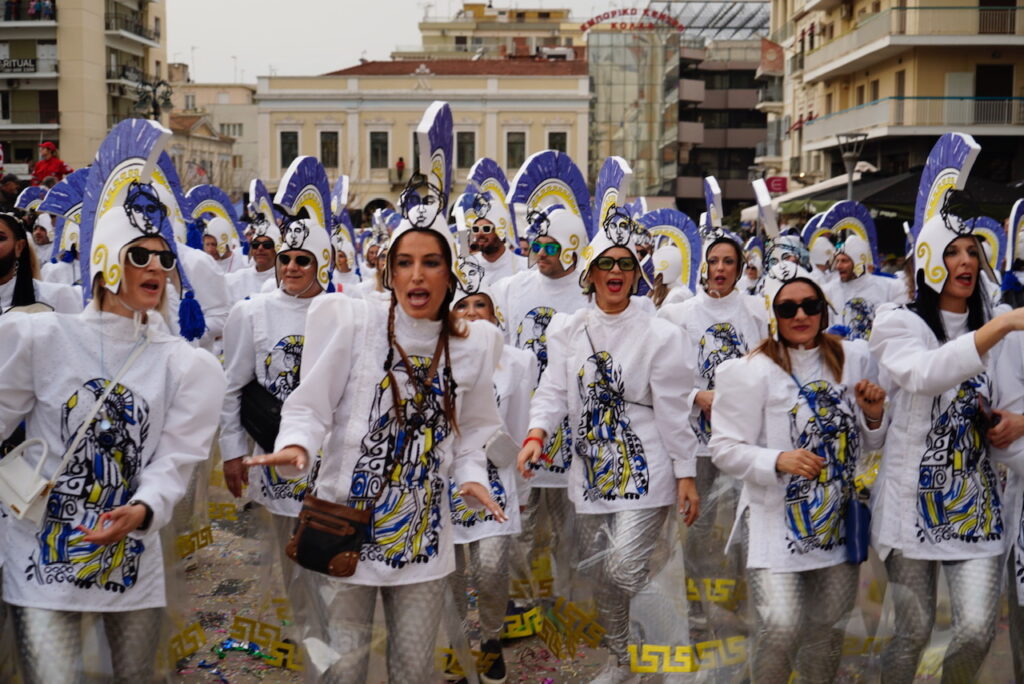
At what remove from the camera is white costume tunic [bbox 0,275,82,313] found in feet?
19.0

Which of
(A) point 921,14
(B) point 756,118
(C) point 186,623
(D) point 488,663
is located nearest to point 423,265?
(D) point 488,663

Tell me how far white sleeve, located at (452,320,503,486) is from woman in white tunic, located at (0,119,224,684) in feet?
2.72

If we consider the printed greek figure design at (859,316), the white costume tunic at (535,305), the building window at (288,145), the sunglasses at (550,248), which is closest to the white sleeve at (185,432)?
the white costume tunic at (535,305)

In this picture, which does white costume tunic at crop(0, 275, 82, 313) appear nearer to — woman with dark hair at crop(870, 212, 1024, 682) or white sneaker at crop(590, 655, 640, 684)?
white sneaker at crop(590, 655, 640, 684)

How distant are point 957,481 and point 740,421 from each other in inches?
33.6

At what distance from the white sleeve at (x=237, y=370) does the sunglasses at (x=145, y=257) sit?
2141 mm

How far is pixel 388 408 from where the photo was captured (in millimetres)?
4383

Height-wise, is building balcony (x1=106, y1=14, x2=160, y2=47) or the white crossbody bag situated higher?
building balcony (x1=106, y1=14, x2=160, y2=47)

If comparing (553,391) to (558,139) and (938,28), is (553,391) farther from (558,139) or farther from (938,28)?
(558,139)

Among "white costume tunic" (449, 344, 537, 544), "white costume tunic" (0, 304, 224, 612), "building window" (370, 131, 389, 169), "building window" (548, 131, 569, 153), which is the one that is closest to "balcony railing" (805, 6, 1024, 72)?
"building window" (548, 131, 569, 153)

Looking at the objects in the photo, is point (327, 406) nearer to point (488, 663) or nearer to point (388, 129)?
point (488, 663)

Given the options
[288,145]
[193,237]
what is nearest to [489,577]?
[193,237]

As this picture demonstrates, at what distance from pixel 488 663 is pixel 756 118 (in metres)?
68.1

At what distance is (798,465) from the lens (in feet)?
16.7
